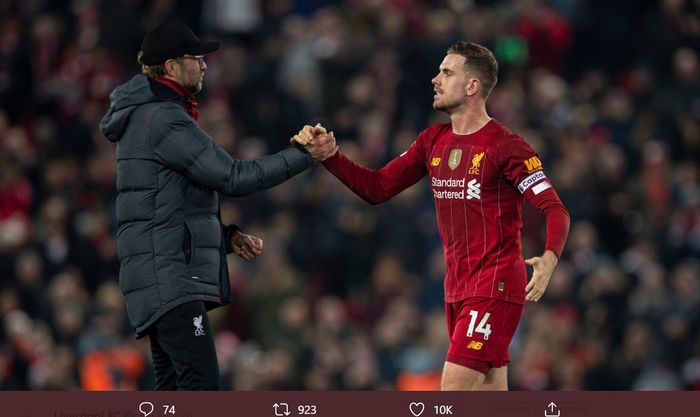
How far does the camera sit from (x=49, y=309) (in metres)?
15.0

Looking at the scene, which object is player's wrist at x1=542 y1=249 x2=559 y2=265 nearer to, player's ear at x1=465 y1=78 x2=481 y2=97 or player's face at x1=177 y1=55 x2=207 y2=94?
player's ear at x1=465 y1=78 x2=481 y2=97

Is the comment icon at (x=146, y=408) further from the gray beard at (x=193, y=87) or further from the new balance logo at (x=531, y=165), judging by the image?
the new balance logo at (x=531, y=165)

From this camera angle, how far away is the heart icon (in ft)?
25.7

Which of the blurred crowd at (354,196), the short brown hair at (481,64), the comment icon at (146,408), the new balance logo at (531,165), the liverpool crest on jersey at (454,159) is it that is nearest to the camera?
the comment icon at (146,408)

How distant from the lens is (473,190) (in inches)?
332

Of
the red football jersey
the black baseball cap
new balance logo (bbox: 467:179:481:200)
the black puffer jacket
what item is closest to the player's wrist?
the red football jersey

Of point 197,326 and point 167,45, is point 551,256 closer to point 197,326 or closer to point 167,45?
point 197,326

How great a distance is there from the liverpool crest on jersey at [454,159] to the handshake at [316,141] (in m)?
0.70

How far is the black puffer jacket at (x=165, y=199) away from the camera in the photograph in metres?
7.82

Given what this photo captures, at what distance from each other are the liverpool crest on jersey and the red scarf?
1469 millimetres

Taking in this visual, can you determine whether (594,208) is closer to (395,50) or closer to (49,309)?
(395,50)

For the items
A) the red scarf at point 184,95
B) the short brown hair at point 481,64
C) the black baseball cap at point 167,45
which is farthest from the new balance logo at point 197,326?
the short brown hair at point 481,64

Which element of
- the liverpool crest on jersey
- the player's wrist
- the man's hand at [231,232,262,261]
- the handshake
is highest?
the handshake

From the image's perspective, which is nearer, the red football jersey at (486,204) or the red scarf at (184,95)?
the red scarf at (184,95)
